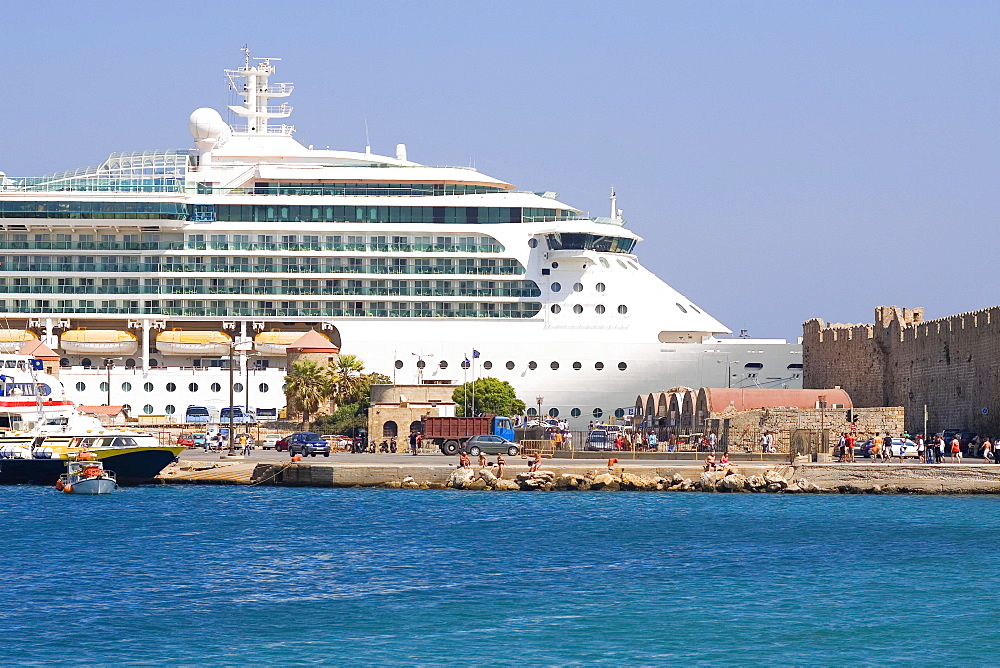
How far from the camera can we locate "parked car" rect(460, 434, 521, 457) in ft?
143

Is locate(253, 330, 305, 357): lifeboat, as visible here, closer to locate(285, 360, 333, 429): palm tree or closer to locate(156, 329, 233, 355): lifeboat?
locate(156, 329, 233, 355): lifeboat

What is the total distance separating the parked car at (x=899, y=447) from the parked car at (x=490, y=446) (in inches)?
358

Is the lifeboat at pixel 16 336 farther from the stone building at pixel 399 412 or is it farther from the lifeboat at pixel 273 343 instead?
the stone building at pixel 399 412

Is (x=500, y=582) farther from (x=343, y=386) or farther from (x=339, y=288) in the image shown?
(x=339, y=288)

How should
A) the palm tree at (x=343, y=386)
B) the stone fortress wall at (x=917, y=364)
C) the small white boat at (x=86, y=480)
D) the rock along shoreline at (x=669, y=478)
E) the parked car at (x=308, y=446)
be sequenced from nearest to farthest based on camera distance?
the rock along shoreline at (x=669, y=478), the small white boat at (x=86, y=480), the stone fortress wall at (x=917, y=364), the parked car at (x=308, y=446), the palm tree at (x=343, y=386)

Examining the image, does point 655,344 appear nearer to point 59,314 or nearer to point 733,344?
point 733,344

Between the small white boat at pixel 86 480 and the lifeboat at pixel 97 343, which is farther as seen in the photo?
the lifeboat at pixel 97 343

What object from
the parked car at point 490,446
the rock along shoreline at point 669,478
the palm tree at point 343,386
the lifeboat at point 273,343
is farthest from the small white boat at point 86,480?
the lifeboat at point 273,343

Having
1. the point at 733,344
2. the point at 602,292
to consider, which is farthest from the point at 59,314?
the point at 733,344

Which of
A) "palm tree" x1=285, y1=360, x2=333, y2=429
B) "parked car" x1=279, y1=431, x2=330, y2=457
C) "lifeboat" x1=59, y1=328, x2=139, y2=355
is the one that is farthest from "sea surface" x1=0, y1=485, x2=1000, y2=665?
"lifeboat" x1=59, y1=328, x2=139, y2=355

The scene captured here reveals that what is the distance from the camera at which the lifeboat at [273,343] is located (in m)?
57.0

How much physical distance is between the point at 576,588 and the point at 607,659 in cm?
464

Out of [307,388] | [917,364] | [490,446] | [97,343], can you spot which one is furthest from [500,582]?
[97,343]

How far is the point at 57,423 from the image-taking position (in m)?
41.1
